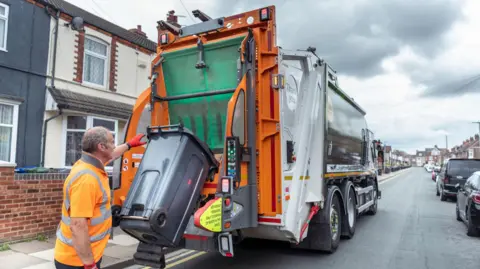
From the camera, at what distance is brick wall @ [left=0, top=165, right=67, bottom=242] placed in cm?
605

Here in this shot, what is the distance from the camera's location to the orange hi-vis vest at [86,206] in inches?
97.8

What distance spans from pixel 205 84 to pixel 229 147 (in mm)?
1392

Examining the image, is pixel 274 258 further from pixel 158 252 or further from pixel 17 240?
pixel 17 240

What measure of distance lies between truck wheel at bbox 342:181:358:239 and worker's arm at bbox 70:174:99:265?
537 cm

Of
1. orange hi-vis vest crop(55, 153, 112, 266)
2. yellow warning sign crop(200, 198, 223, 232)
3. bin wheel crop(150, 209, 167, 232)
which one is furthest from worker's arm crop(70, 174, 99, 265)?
yellow warning sign crop(200, 198, 223, 232)

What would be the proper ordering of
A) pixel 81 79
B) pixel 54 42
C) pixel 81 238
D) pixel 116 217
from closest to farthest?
pixel 81 238 → pixel 116 217 → pixel 54 42 → pixel 81 79

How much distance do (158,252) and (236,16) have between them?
3.10 meters

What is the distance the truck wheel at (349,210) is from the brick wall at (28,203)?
17.6ft

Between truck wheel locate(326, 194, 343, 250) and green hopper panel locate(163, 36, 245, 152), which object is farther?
truck wheel locate(326, 194, 343, 250)

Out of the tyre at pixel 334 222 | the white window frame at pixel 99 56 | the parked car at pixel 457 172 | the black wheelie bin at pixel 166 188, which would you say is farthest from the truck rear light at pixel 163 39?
the parked car at pixel 457 172

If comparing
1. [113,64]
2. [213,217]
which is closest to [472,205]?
[213,217]

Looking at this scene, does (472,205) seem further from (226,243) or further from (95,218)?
(95,218)

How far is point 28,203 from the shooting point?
6.42 m

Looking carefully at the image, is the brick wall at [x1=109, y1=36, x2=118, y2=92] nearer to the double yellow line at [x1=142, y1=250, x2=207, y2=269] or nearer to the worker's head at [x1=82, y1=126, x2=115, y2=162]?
the double yellow line at [x1=142, y1=250, x2=207, y2=269]
